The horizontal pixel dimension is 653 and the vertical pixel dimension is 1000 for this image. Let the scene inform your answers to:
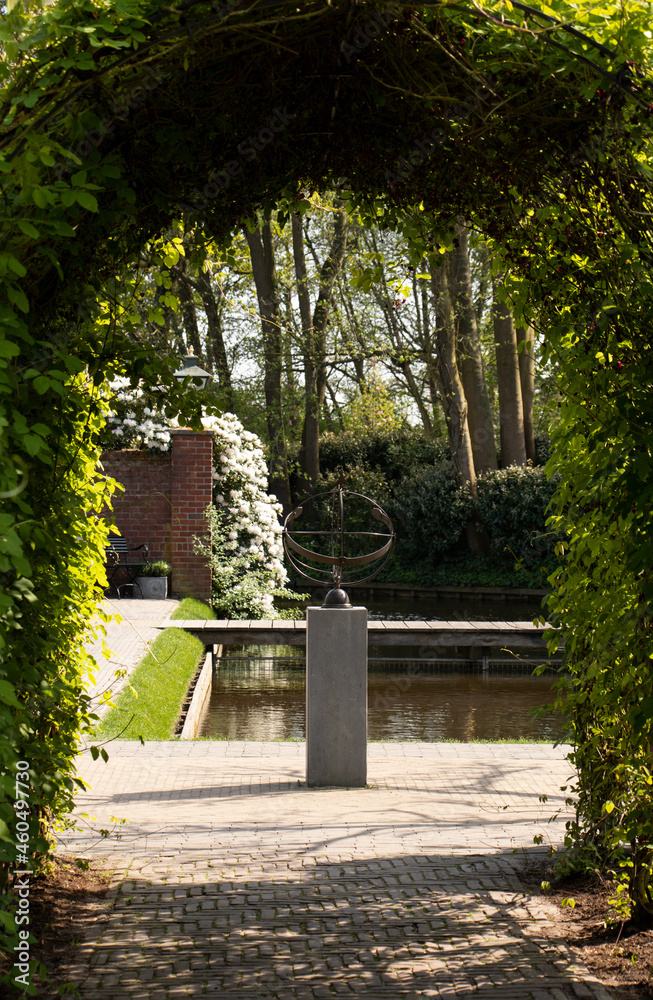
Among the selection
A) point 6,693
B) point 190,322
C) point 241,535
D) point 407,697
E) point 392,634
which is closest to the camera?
point 6,693

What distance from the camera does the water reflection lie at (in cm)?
889

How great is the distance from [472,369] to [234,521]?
787 cm

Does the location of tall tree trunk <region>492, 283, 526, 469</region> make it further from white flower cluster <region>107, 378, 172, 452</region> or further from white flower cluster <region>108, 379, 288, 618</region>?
white flower cluster <region>107, 378, 172, 452</region>

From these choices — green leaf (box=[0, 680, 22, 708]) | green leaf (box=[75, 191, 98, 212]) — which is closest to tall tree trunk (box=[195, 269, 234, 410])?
green leaf (box=[75, 191, 98, 212])

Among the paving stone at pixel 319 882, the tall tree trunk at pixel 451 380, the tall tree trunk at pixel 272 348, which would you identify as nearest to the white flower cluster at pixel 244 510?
the tall tree trunk at pixel 451 380

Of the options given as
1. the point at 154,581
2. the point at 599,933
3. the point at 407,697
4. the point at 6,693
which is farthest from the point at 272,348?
the point at 6,693

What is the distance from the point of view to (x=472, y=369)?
20.4 meters

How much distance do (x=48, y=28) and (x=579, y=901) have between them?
377 cm

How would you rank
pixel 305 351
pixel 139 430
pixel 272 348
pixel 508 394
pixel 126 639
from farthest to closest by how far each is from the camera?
pixel 272 348
pixel 305 351
pixel 508 394
pixel 139 430
pixel 126 639

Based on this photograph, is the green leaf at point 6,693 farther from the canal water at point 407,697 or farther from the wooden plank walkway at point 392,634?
the wooden plank walkway at point 392,634

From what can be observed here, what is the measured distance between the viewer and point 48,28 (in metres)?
2.55

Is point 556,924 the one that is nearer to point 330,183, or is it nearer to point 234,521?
point 330,183

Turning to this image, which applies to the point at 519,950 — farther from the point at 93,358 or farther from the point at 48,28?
the point at 48,28

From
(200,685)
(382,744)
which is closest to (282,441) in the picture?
(200,685)
